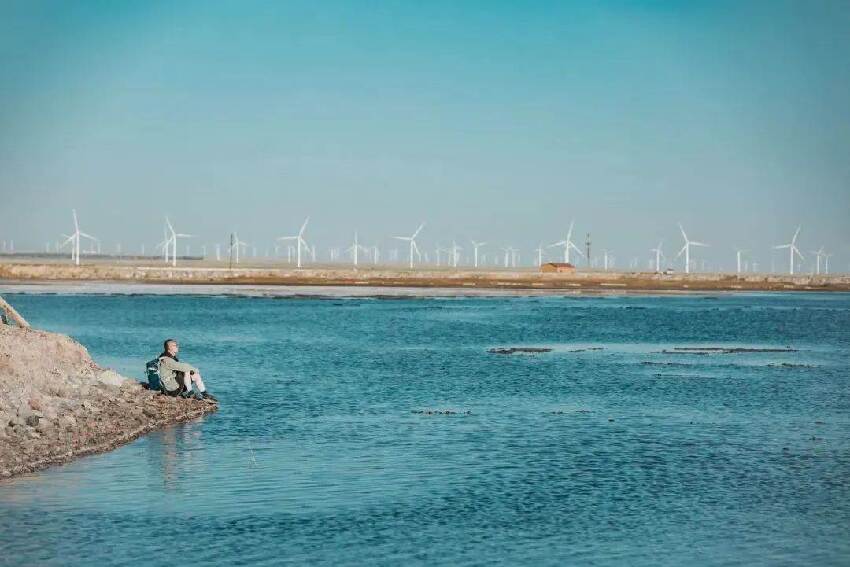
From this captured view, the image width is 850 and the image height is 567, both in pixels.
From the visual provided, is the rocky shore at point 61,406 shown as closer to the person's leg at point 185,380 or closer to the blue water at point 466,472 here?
the person's leg at point 185,380

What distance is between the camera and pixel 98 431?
27.9 metres

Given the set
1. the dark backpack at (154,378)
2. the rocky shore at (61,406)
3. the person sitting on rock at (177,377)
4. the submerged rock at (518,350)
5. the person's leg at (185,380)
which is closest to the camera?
the rocky shore at (61,406)

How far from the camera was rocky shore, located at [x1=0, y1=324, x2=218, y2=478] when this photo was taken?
2522 cm

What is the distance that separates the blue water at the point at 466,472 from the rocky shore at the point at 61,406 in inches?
35.6

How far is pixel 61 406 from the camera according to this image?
2983 cm

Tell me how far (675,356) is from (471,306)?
65078 mm

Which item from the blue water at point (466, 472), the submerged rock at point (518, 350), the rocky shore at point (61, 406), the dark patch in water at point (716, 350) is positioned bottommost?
the dark patch in water at point (716, 350)

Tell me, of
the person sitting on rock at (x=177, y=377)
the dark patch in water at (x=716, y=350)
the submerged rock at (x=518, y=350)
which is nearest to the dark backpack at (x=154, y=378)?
the person sitting on rock at (x=177, y=377)

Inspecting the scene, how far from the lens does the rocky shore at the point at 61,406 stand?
25.2m

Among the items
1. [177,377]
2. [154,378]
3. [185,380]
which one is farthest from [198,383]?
[154,378]

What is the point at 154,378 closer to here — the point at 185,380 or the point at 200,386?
the point at 185,380

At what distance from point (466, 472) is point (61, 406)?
38.9 ft

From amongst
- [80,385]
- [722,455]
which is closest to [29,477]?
[80,385]

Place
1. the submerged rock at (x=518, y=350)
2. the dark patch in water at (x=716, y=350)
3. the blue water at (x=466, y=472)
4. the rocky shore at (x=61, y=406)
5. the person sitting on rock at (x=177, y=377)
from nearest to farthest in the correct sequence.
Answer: the blue water at (x=466, y=472)
the rocky shore at (x=61, y=406)
the person sitting on rock at (x=177, y=377)
the submerged rock at (x=518, y=350)
the dark patch in water at (x=716, y=350)
